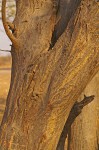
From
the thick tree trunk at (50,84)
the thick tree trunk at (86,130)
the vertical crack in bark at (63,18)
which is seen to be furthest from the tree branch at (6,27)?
the thick tree trunk at (86,130)

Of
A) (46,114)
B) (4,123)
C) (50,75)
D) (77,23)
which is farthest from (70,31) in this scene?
(4,123)

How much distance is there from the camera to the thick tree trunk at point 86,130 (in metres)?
4.21

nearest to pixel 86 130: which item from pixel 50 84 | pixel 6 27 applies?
pixel 50 84

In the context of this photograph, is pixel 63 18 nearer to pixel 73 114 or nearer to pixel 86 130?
pixel 73 114

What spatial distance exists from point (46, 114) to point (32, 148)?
0.30 m

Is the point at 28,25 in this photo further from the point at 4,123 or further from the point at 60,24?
the point at 4,123

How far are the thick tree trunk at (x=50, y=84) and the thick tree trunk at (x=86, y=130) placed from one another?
38.7 inches

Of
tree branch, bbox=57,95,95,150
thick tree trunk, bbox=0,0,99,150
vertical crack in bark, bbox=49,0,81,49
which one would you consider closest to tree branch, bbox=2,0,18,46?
thick tree trunk, bbox=0,0,99,150

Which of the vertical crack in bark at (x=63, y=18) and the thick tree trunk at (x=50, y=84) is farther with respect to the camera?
the vertical crack in bark at (x=63, y=18)

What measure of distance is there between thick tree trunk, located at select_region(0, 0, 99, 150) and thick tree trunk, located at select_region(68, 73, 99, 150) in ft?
3.23

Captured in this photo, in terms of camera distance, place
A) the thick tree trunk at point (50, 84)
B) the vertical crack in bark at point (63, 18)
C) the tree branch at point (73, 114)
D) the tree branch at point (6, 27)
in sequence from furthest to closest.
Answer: the tree branch at point (73, 114) → the vertical crack in bark at point (63, 18) → the tree branch at point (6, 27) → the thick tree trunk at point (50, 84)

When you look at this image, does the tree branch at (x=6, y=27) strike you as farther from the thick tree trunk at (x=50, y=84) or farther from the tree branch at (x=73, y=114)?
the tree branch at (x=73, y=114)

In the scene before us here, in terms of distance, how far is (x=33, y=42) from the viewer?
3.47 m

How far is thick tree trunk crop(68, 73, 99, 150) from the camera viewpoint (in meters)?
4.21
